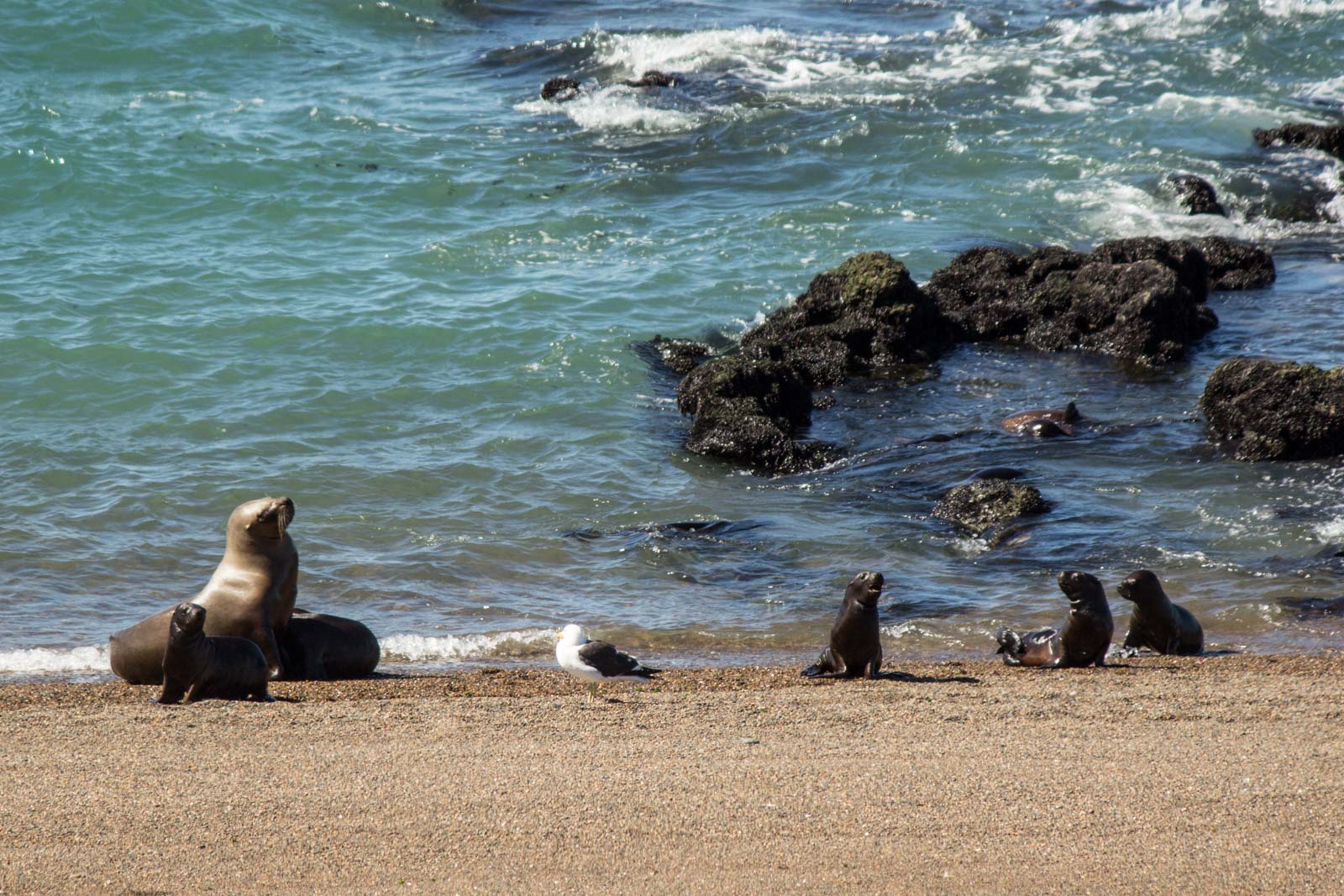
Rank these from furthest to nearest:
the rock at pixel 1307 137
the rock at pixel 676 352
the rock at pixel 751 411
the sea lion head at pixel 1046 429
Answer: the rock at pixel 1307 137, the rock at pixel 676 352, the sea lion head at pixel 1046 429, the rock at pixel 751 411

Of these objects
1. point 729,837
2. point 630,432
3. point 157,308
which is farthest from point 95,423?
point 729,837

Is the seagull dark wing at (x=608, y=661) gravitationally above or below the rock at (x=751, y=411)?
below

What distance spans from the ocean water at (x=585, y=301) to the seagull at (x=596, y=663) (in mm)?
808

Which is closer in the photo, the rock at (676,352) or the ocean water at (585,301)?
the ocean water at (585,301)

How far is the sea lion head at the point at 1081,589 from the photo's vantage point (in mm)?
8172

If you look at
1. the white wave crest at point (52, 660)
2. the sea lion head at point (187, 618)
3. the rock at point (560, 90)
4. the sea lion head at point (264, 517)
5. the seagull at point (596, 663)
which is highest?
the rock at point (560, 90)

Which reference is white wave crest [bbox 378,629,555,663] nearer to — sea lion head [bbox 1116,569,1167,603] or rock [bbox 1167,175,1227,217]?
sea lion head [bbox 1116,569,1167,603]

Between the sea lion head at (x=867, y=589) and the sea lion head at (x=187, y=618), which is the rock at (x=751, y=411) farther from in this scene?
the sea lion head at (x=187, y=618)

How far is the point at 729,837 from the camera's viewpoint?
517 centimetres

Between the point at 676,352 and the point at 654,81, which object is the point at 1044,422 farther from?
the point at 654,81

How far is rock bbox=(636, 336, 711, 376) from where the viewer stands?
15.1 meters

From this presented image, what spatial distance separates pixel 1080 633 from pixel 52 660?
6282mm

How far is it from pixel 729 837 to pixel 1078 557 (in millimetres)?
5768

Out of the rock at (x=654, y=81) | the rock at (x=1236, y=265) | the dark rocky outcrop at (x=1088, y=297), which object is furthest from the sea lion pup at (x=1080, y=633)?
the rock at (x=654, y=81)
